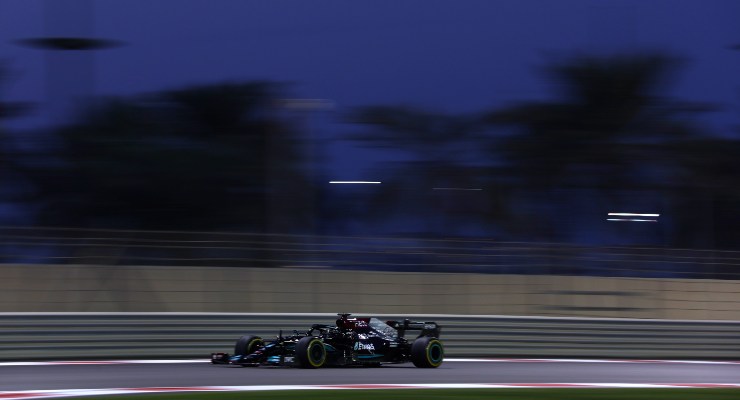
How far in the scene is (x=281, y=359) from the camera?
42.3 ft

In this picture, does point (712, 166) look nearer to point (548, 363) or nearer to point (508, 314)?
point (508, 314)

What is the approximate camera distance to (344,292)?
16.6 metres

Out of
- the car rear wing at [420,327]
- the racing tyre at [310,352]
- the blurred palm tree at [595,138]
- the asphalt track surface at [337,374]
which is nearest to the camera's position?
the asphalt track surface at [337,374]

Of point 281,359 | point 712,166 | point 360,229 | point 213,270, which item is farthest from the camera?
point 712,166

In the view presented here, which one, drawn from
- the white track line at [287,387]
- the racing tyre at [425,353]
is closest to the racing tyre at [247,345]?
the racing tyre at [425,353]

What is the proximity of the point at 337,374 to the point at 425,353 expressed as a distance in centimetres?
154

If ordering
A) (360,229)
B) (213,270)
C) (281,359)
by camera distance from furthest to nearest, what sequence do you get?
(360,229), (213,270), (281,359)

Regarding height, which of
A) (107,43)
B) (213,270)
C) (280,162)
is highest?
(107,43)

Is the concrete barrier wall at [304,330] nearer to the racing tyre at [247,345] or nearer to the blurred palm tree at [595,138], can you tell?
the racing tyre at [247,345]

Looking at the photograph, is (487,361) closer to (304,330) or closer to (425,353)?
(425,353)

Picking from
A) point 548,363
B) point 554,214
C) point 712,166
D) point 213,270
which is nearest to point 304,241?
point 213,270

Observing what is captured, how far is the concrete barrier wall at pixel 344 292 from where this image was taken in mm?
15320

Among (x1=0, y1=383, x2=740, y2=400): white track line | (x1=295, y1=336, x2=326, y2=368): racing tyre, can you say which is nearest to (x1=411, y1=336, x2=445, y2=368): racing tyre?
(x1=295, y1=336, x2=326, y2=368): racing tyre

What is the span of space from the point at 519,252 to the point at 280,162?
4677mm
